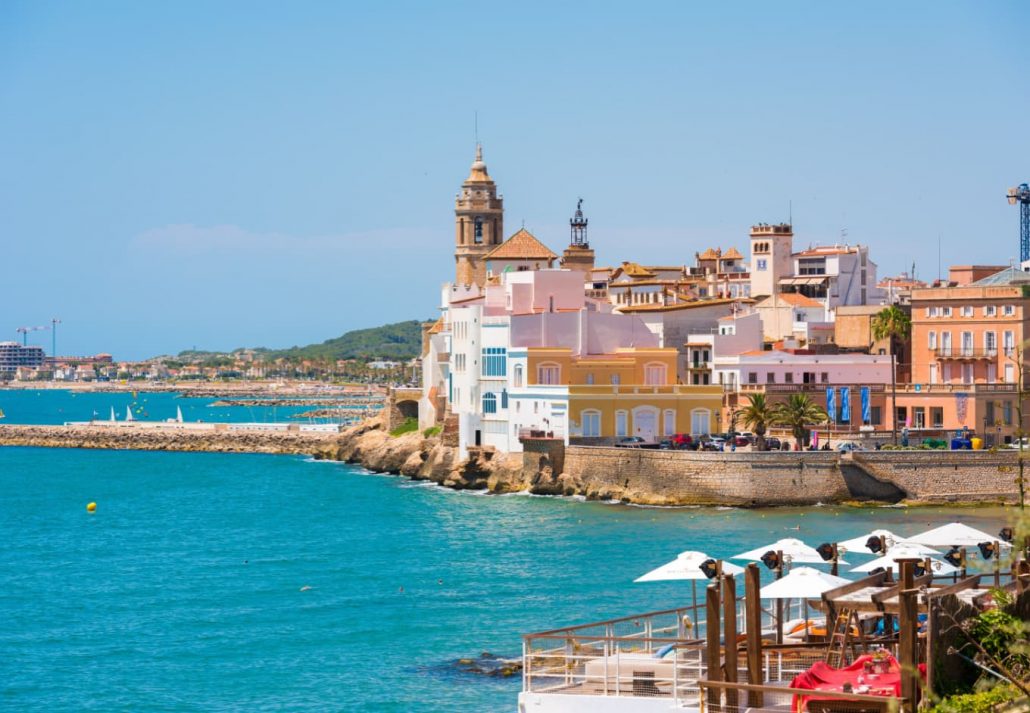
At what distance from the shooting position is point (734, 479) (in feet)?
191

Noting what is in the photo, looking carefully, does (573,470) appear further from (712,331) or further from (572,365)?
(712,331)

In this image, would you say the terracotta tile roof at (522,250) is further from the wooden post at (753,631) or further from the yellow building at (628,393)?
the wooden post at (753,631)

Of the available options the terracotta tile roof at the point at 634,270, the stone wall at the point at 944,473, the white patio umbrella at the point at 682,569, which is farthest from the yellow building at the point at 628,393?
the white patio umbrella at the point at 682,569

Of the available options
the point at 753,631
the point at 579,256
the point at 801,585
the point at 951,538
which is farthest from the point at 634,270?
the point at 753,631

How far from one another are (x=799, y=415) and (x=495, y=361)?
14.5 metres

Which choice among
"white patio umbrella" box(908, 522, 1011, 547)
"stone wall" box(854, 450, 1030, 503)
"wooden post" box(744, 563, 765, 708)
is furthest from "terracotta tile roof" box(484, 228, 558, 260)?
"wooden post" box(744, 563, 765, 708)

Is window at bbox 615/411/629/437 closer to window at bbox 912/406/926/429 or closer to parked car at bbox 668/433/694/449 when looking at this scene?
parked car at bbox 668/433/694/449

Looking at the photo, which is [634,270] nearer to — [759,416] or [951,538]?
[759,416]

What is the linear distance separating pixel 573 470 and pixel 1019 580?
45485mm

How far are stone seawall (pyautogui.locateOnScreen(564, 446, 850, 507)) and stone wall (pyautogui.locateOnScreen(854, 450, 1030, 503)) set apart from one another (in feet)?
4.95

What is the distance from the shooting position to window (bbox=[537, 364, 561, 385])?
69.2m

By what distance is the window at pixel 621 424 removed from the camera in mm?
67125

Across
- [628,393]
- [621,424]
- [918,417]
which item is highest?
[628,393]

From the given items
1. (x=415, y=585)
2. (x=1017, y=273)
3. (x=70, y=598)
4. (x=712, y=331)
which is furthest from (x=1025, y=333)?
(x=70, y=598)
